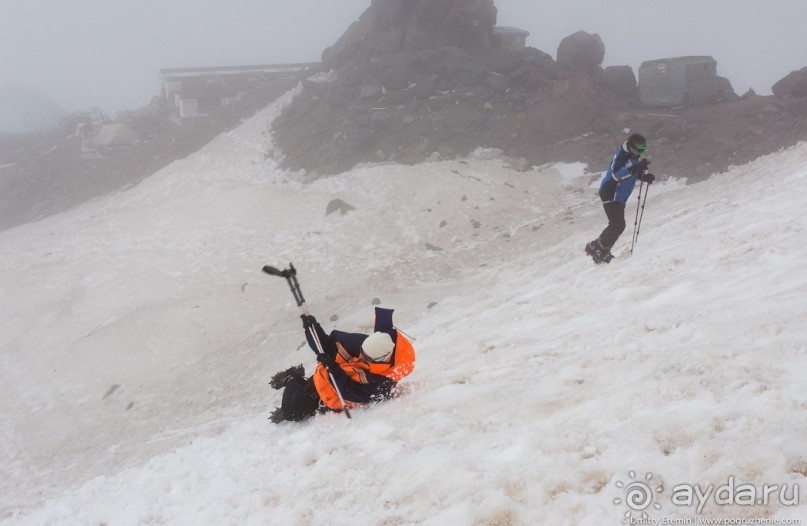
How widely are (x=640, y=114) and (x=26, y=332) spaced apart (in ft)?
85.6

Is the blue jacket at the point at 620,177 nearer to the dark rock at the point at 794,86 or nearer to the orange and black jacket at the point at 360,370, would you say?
the orange and black jacket at the point at 360,370

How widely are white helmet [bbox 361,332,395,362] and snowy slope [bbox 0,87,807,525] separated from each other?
2.13ft

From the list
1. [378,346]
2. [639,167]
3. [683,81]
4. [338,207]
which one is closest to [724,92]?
[683,81]

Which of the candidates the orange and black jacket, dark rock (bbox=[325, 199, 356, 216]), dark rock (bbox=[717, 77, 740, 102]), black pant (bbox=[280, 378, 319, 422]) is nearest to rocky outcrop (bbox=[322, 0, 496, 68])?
dark rock (bbox=[717, 77, 740, 102])

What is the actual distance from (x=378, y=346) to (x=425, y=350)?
2.99 metres

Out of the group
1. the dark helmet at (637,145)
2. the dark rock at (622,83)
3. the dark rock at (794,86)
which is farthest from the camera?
the dark rock at (622,83)

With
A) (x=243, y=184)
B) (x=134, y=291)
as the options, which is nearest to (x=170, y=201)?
(x=243, y=184)

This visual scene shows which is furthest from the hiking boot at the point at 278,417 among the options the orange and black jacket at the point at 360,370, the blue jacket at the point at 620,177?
the blue jacket at the point at 620,177

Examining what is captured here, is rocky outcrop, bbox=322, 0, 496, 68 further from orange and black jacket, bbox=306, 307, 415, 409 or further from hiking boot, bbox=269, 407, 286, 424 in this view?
hiking boot, bbox=269, 407, 286, 424

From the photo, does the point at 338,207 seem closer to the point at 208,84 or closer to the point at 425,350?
the point at 425,350

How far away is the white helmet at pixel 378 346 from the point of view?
17.7 feet

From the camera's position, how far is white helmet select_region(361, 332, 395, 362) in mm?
5398

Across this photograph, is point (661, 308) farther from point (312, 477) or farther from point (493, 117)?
point (493, 117)

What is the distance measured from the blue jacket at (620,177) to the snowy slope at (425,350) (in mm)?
1148
